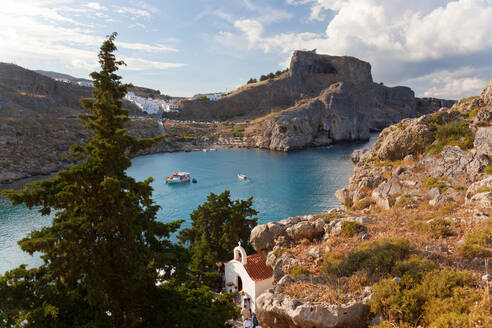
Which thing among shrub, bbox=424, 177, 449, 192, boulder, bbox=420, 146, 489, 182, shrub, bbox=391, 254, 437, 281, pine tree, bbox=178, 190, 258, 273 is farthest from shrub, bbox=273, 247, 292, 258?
boulder, bbox=420, 146, 489, 182

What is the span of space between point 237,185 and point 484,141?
32.3m

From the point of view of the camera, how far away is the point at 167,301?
22.5ft

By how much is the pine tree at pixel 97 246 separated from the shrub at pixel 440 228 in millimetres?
10106

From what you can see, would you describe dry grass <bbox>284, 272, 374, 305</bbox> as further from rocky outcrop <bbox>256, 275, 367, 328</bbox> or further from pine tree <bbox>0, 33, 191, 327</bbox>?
pine tree <bbox>0, 33, 191, 327</bbox>

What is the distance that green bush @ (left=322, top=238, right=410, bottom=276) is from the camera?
898cm

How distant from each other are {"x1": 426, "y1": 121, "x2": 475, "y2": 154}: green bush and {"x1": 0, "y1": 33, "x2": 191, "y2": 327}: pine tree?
74.2 feet

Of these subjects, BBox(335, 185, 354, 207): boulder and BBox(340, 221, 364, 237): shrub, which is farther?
BBox(335, 185, 354, 207): boulder

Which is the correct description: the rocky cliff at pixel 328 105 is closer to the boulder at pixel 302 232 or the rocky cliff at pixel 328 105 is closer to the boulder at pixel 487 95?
the boulder at pixel 487 95

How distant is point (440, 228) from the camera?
36.2 feet

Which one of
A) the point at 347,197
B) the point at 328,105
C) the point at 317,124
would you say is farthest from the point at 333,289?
the point at 328,105

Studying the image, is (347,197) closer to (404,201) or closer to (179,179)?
(404,201)

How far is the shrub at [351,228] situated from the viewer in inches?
498

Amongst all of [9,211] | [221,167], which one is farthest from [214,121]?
[9,211]

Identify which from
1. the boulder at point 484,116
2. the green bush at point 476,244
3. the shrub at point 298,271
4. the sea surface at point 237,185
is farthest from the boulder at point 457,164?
the shrub at point 298,271
